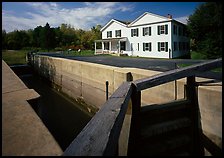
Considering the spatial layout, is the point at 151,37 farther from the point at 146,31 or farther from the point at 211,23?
the point at 211,23

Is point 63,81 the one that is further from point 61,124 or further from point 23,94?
point 23,94

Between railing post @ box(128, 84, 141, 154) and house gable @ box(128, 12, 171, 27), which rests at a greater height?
house gable @ box(128, 12, 171, 27)

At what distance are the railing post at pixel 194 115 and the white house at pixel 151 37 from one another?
19832 millimetres

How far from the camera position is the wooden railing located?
110 centimetres

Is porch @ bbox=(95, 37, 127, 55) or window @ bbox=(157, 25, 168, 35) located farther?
porch @ bbox=(95, 37, 127, 55)

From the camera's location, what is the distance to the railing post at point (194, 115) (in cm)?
408

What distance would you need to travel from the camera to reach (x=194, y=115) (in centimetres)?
420

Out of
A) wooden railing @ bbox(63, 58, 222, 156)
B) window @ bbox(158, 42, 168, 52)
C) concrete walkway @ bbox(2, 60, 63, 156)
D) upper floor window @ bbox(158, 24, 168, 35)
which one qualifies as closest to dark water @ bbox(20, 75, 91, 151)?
wooden railing @ bbox(63, 58, 222, 156)

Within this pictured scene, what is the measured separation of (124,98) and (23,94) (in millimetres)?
1573

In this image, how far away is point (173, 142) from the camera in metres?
3.85

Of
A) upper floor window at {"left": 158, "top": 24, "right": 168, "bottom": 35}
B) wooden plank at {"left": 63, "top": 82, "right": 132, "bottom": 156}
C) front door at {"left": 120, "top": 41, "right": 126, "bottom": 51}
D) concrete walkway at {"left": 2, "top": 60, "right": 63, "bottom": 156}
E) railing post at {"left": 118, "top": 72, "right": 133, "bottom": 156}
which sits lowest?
railing post at {"left": 118, "top": 72, "right": 133, "bottom": 156}

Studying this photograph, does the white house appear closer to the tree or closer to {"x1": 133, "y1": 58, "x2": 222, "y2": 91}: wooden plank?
{"x1": 133, "y1": 58, "x2": 222, "y2": 91}: wooden plank

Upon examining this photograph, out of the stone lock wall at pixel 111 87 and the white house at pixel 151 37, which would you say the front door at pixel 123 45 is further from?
the stone lock wall at pixel 111 87

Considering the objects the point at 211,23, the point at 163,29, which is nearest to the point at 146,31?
the point at 163,29
